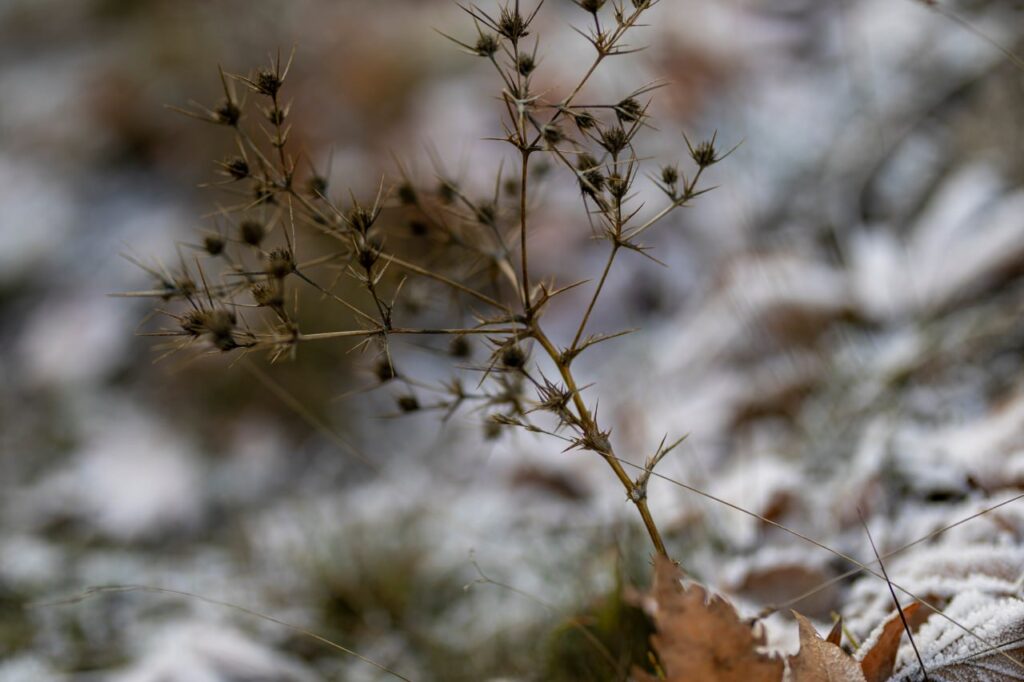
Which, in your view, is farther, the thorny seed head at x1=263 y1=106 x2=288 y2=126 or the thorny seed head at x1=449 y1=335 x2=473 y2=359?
the thorny seed head at x1=449 y1=335 x2=473 y2=359

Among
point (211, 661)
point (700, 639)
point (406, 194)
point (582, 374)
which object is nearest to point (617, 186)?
point (406, 194)

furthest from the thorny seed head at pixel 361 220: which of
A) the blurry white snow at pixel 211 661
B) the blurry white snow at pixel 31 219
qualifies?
the blurry white snow at pixel 31 219

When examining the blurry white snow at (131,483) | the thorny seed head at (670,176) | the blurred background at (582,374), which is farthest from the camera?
the blurry white snow at (131,483)

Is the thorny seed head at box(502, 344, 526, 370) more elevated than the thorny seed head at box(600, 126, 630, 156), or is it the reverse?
the thorny seed head at box(600, 126, 630, 156)

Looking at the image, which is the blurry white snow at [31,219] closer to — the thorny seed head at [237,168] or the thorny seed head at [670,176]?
the thorny seed head at [237,168]

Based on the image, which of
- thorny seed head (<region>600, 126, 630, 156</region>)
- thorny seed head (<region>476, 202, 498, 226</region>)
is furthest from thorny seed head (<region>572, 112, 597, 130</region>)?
thorny seed head (<region>476, 202, 498, 226</region>)

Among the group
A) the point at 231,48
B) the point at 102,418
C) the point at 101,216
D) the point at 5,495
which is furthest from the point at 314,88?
the point at 5,495

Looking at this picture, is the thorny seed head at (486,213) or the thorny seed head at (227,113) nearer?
the thorny seed head at (227,113)

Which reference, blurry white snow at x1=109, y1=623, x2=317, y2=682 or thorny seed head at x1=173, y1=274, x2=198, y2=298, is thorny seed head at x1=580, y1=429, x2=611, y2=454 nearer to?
thorny seed head at x1=173, y1=274, x2=198, y2=298
